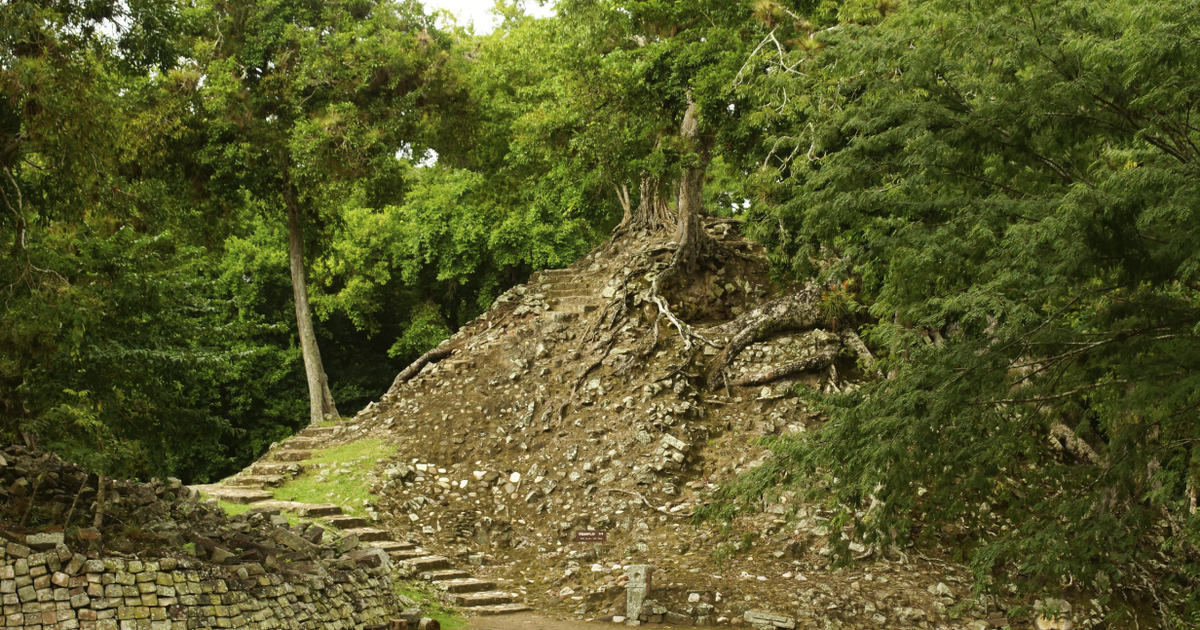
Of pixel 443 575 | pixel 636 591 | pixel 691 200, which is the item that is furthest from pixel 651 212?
pixel 636 591

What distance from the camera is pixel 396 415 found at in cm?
1523

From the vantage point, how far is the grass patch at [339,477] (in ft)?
39.9

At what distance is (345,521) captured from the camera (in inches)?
449

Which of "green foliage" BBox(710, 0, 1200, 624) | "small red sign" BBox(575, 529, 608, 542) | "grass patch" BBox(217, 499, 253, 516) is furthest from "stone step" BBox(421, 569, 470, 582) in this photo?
"green foliage" BBox(710, 0, 1200, 624)

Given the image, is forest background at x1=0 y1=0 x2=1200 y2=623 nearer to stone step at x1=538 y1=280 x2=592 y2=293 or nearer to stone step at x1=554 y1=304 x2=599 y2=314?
stone step at x1=538 y1=280 x2=592 y2=293

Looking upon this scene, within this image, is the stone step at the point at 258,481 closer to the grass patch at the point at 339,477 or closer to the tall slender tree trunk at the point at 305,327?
the grass patch at the point at 339,477

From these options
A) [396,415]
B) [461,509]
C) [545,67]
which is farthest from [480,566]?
[545,67]

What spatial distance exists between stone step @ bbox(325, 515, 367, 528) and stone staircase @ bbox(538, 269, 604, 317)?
666 cm

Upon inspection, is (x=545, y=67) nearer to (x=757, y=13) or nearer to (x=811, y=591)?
(x=757, y=13)

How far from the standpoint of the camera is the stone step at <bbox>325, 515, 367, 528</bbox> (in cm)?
1130

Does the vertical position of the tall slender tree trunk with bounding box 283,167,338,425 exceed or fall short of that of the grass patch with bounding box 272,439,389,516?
it exceeds it

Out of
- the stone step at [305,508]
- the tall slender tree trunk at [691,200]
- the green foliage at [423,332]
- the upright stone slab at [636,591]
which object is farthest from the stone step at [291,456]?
the green foliage at [423,332]

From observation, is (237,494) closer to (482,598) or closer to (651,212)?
(482,598)

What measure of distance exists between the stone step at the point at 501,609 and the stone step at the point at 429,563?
105 cm
